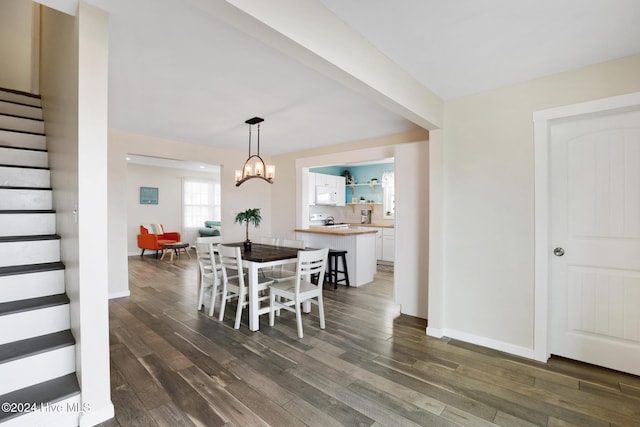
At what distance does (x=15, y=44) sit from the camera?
4262 mm

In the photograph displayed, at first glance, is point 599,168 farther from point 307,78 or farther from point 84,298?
point 84,298

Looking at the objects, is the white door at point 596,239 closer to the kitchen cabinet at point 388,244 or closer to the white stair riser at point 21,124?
the kitchen cabinet at point 388,244

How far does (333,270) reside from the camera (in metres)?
5.17

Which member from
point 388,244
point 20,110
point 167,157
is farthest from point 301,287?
point 388,244

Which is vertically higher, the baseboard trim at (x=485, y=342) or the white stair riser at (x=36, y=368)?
the white stair riser at (x=36, y=368)

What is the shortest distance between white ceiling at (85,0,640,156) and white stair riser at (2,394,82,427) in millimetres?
2123

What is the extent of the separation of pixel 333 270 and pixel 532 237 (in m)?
3.14

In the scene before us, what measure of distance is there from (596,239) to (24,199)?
4.68 m

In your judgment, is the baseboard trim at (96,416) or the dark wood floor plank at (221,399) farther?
the dark wood floor plank at (221,399)

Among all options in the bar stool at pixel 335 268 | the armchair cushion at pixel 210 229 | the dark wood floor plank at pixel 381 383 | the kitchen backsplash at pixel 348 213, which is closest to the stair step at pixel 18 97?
the dark wood floor plank at pixel 381 383

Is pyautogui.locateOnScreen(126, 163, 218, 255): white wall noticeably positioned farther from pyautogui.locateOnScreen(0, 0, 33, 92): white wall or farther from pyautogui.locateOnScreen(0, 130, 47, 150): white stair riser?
pyautogui.locateOnScreen(0, 130, 47, 150): white stair riser

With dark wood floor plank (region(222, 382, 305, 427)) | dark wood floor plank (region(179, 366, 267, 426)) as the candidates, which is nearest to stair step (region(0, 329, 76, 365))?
dark wood floor plank (region(179, 366, 267, 426))

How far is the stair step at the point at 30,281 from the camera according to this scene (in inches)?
72.3

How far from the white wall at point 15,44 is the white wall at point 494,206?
19.1 feet
